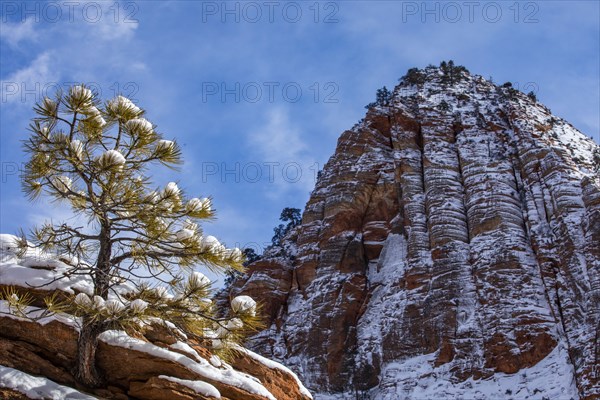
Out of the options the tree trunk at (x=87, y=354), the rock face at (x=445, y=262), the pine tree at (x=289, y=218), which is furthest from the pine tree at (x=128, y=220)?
the pine tree at (x=289, y=218)

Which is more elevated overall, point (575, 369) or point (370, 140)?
point (370, 140)

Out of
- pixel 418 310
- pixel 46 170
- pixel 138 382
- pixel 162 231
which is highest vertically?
pixel 418 310

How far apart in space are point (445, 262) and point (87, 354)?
42.0 metres

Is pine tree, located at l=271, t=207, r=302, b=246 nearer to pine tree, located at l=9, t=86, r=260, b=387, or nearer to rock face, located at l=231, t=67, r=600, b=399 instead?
rock face, located at l=231, t=67, r=600, b=399

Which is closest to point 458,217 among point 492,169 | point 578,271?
point 492,169

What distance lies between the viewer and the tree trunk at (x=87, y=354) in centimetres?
1104

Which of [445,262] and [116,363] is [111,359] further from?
[445,262]

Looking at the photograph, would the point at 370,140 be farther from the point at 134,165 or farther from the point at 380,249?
the point at 134,165

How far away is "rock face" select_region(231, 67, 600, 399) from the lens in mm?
43375

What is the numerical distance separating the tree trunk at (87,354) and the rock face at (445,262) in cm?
3278

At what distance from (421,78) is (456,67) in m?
6.43

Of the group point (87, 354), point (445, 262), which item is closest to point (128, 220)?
point (87, 354)

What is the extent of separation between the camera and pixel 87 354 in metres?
11.1

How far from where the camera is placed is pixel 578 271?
44688 mm
